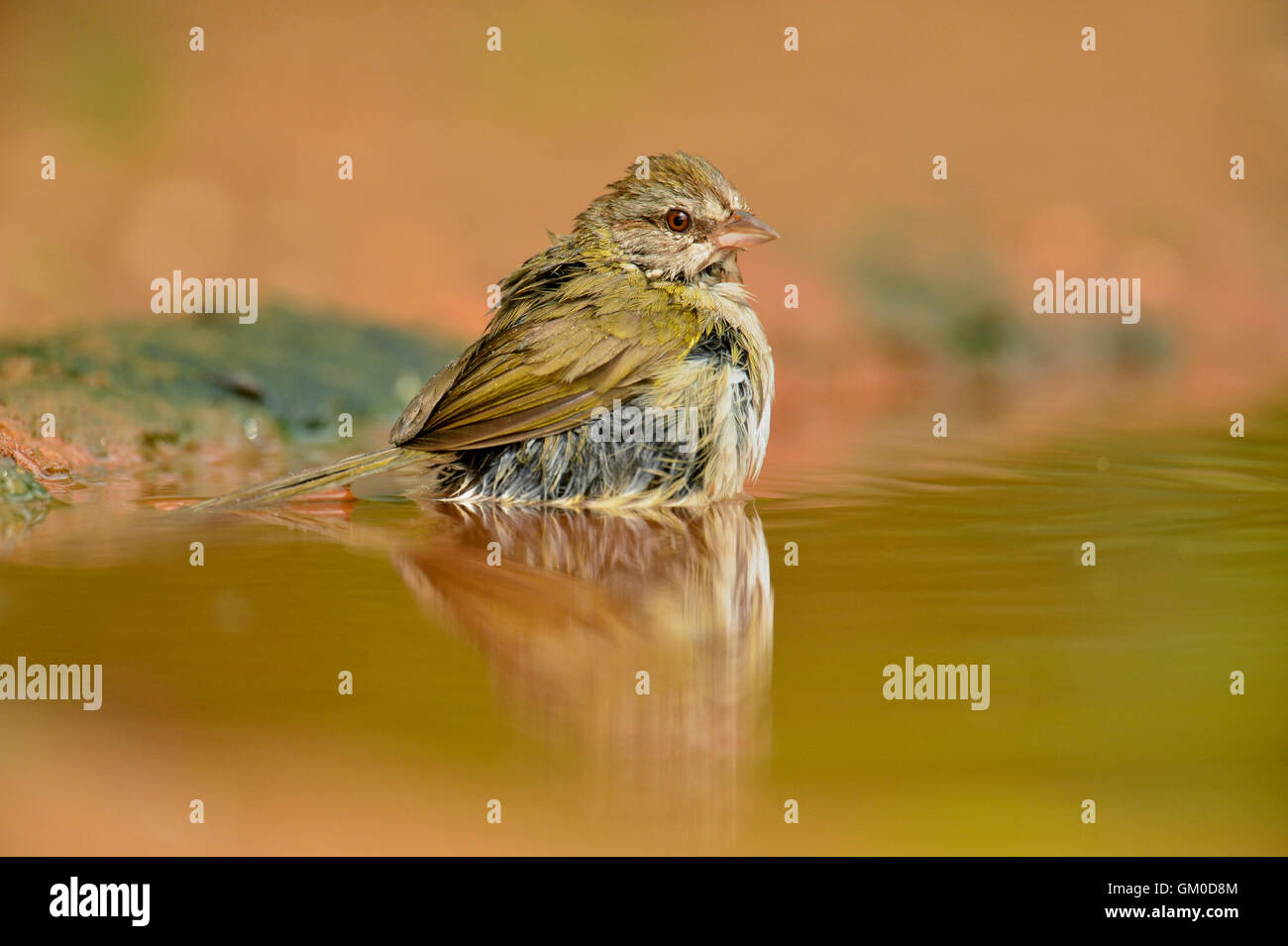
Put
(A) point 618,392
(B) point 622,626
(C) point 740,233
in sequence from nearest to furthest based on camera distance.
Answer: (B) point 622,626
(A) point 618,392
(C) point 740,233

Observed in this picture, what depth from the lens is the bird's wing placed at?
4.70 meters

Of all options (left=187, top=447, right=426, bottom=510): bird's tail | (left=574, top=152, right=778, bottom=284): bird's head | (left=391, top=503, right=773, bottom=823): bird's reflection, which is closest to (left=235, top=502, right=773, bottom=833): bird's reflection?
(left=391, top=503, right=773, bottom=823): bird's reflection

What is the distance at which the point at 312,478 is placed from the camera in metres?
4.78

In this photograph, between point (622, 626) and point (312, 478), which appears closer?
point (622, 626)

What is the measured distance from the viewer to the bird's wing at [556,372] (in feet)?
15.4

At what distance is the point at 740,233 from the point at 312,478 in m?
1.78

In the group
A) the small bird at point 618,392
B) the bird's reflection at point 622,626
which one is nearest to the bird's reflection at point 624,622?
the bird's reflection at point 622,626

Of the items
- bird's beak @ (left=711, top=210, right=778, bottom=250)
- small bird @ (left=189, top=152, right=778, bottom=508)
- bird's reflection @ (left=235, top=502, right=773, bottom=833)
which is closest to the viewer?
bird's reflection @ (left=235, top=502, right=773, bottom=833)

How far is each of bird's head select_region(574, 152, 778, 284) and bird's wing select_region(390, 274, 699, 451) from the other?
0.90ft

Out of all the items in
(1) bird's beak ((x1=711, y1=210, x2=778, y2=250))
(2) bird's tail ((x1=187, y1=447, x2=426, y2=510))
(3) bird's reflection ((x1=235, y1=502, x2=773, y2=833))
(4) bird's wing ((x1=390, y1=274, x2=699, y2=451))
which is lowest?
(3) bird's reflection ((x1=235, y1=502, x2=773, y2=833))

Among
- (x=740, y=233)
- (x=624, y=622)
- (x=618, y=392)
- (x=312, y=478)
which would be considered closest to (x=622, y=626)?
(x=624, y=622)

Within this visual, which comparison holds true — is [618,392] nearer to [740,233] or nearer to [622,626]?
[740,233]

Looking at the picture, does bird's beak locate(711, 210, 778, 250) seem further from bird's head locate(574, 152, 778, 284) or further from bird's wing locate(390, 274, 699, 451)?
bird's wing locate(390, 274, 699, 451)

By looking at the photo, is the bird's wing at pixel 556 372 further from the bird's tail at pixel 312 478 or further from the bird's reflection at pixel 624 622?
the bird's reflection at pixel 624 622
